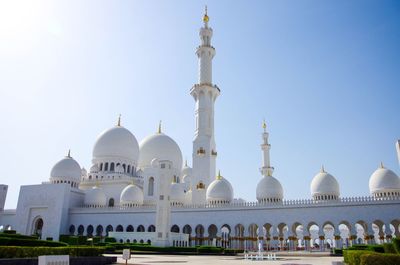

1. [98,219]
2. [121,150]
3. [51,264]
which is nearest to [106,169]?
[121,150]

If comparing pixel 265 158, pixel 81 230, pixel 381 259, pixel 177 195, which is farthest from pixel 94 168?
pixel 381 259

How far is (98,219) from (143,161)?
1120 centimetres

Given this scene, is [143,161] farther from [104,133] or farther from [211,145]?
[211,145]

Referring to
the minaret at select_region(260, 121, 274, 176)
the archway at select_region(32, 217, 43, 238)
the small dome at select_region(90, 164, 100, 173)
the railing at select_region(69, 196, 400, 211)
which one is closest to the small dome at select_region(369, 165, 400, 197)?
the railing at select_region(69, 196, 400, 211)

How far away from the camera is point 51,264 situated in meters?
7.42

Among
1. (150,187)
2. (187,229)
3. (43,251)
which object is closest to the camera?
(43,251)

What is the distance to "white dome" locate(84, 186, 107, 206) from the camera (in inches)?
1688

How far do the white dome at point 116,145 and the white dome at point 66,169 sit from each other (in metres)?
3.45

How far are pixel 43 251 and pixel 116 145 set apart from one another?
3439 cm

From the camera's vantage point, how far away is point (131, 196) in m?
40.1

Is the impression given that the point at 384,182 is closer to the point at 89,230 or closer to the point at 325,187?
the point at 325,187

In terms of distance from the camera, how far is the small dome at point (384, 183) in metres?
32.2

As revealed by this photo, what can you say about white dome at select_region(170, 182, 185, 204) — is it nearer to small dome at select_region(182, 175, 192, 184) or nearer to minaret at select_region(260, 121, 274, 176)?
small dome at select_region(182, 175, 192, 184)

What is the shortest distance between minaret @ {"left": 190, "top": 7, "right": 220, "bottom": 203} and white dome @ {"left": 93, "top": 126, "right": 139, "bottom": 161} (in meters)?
12.1
